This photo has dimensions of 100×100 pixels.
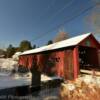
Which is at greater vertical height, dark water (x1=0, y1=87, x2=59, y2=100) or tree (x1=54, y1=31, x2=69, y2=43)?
tree (x1=54, y1=31, x2=69, y2=43)

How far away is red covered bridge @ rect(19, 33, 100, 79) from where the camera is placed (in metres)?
13.2

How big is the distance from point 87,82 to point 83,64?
6766mm

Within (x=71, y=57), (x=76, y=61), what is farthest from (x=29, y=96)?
(x=71, y=57)

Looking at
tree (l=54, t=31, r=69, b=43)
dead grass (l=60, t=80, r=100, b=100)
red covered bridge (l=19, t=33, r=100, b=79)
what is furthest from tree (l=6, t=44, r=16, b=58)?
dead grass (l=60, t=80, r=100, b=100)

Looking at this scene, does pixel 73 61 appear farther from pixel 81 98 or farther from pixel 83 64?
pixel 81 98

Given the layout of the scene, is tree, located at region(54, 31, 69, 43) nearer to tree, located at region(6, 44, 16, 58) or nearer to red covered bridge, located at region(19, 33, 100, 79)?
tree, located at region(6, 44, 16, 58)

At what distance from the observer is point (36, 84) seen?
33.7 feet

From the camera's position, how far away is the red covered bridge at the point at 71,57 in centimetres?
1320

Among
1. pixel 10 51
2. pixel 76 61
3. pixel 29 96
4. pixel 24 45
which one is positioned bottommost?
pixel 29 96

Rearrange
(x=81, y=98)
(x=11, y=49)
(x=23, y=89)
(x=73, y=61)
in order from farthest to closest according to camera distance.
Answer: (x=11, y=49), (x=73, y=61), (x=23, y=89), (x=81, y=98)

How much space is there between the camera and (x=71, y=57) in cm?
1364

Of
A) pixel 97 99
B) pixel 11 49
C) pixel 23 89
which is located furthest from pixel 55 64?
pixel 11 49

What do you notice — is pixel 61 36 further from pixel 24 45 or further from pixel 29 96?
pixel 29 96

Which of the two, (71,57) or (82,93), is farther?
(71,57)
